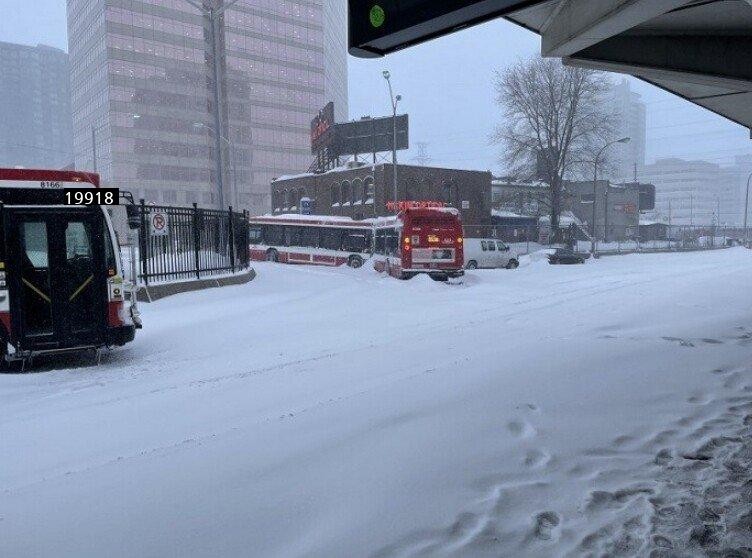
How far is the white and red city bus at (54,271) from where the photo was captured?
826 centimetres

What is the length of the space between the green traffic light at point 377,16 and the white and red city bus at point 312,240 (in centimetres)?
2744

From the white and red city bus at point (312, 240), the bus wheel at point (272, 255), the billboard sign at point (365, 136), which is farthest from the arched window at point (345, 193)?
the bus wheel at point (272, 255)

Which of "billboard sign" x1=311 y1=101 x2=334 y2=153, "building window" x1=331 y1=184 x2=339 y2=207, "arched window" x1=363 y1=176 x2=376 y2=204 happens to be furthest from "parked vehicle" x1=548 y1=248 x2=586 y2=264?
"billboard sign" x1=311 y1=101 x2=334 y2=153

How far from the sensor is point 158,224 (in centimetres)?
1472

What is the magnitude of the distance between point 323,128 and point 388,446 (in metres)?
60.4

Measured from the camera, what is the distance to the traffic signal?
11.8 ft

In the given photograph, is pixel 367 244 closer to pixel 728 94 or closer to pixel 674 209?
pixel 728 94

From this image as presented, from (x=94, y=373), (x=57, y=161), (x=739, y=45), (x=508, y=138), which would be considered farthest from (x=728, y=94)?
(x=57, y=161)

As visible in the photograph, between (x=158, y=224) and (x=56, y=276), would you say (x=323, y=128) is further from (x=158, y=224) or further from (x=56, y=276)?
(x=56, y=276)

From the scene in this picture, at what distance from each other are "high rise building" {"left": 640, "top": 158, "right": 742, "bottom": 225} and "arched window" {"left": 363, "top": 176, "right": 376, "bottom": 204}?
542ft

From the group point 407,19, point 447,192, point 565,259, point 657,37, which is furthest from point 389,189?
point 407,19

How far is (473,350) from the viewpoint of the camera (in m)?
8.84

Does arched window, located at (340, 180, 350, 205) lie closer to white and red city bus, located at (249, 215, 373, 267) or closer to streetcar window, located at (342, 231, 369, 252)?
white and red city bus, located at (249, 215, 373, 267)

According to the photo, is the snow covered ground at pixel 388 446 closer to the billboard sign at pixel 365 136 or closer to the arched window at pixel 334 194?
the arched window at pixel 334 194
